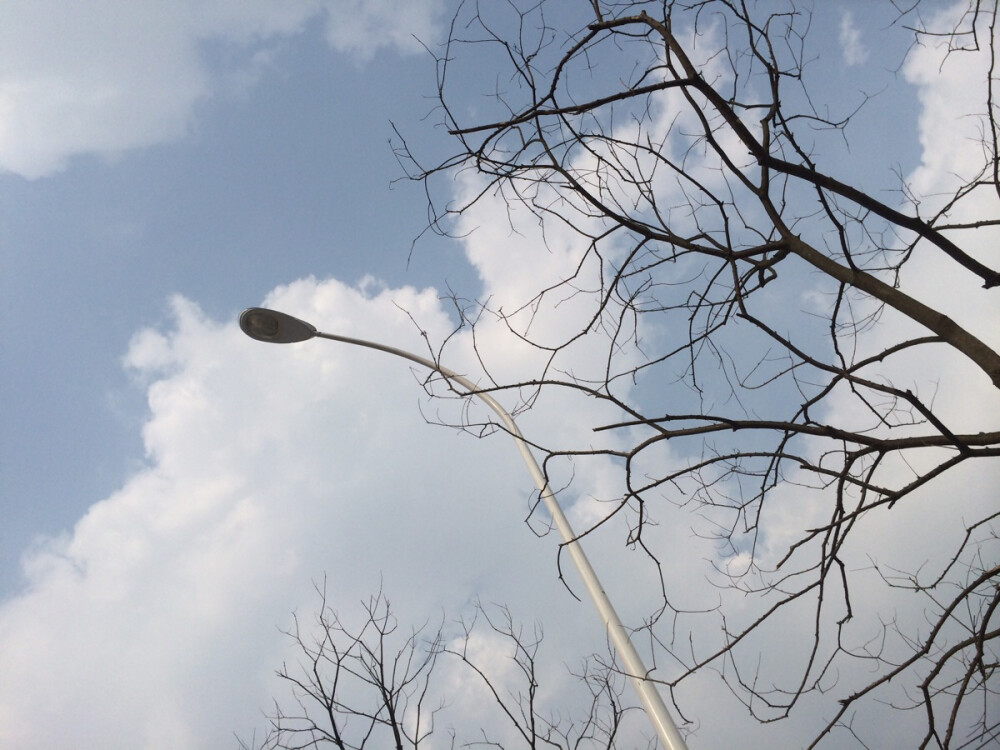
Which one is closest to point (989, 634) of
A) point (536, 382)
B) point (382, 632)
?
point (536, 382)

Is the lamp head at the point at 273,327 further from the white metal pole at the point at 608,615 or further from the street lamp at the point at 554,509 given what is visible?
the white metal pole at the point at 608,615

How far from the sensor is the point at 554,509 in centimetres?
469

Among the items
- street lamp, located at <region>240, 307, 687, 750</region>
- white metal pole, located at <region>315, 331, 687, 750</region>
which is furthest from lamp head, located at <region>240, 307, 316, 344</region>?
white metal pole, located at <region>315, 331, 687, 750</region>

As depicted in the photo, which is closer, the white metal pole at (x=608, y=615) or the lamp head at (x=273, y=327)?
the white metal pole at (x=608, y=615)

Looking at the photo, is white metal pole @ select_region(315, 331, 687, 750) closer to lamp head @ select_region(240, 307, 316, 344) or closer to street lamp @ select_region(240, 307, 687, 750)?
street lamp @ select_region(240, 307, 687, 750)

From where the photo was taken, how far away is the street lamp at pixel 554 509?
3613 millimetres

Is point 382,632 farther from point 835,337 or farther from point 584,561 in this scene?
point 835,337

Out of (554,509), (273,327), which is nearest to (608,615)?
(554,509)

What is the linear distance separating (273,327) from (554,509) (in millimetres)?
2974

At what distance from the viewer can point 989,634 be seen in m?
2.41

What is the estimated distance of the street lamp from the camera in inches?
142

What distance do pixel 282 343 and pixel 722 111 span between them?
16.0 feet

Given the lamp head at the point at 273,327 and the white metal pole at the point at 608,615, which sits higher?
the lamp head at the point at 273,327

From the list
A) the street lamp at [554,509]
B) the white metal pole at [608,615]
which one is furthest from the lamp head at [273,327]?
the white metal pole at [608,615]
